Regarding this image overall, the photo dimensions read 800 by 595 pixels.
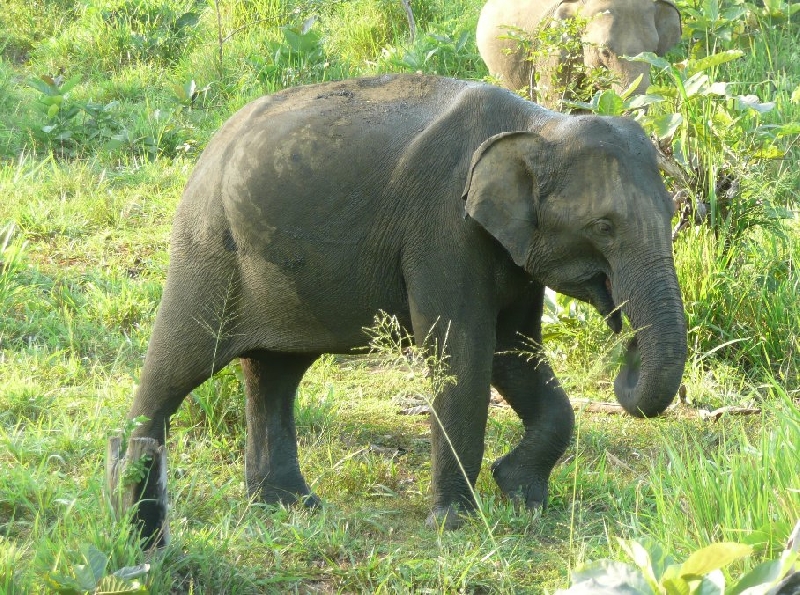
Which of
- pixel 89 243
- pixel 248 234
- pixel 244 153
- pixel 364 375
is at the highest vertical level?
pixel 244 153

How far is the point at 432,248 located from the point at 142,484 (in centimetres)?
130

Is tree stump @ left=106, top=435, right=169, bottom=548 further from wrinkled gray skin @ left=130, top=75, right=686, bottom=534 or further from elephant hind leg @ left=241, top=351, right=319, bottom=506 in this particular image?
elephant hind leg @ left=241, top=351, right=319, bottom=506

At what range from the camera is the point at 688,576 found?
9.18 feet

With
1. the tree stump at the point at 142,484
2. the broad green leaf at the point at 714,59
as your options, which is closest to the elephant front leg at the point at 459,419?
the tree stump at the point at 142,484

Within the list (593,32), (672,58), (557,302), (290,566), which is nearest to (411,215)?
(290,566)

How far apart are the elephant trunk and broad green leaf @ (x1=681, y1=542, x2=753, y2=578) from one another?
1245 millimetres

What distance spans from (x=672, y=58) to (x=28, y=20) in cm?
593

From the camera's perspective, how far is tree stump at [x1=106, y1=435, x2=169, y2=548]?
12.2ft

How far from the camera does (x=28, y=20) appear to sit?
38.6ft

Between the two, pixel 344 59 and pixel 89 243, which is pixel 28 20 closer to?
pixel 344 59

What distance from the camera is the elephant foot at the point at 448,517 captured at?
15.1 ft

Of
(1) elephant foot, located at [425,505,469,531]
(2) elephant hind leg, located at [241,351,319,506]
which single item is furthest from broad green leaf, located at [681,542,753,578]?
(2) elephant hind leg, located at [241,351,319,506]

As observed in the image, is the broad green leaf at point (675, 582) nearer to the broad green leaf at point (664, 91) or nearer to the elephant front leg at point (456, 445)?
the elephant front leg at point (456, 445)

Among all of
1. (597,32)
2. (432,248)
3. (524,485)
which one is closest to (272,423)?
(524,485)
